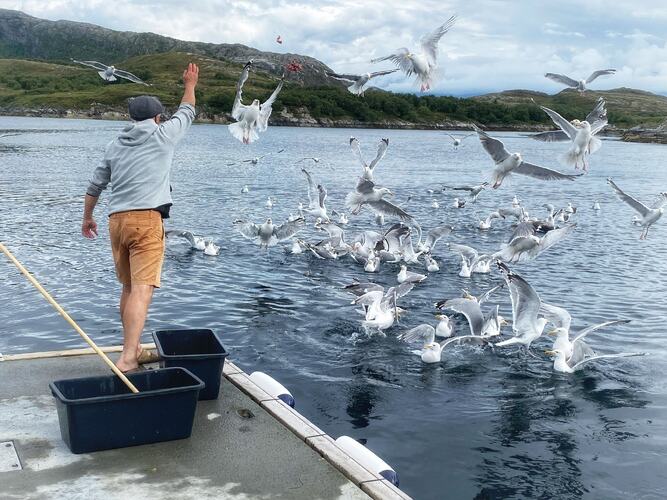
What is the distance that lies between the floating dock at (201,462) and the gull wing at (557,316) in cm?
660

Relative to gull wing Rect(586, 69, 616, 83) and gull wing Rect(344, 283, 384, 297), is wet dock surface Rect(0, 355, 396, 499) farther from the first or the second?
gull wing Rect(586, 69, 616, 83)

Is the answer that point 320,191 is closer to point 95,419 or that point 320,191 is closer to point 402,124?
point 95,419

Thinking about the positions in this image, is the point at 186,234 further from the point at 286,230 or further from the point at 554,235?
the point at 554,235

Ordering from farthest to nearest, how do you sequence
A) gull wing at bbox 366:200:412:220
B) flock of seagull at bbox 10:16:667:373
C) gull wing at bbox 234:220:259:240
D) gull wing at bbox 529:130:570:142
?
1. gull wing at bbox 234:220:259:240
2. gull wing at bbox 366:200:412:220
3. gull wing at bbox 529:130:570:142
4. flock of seagull at bbox 10:16:667:373

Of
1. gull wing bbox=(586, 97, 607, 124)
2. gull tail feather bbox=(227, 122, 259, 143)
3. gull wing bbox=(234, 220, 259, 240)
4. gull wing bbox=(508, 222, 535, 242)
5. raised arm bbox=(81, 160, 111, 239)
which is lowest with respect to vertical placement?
gull wing bbox=(234, 220, 259, 240)

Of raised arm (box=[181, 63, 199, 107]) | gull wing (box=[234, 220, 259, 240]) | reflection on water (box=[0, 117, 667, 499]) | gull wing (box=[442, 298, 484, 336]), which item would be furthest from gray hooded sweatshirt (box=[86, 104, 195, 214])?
gull wing (box=[234, 220, 259, 240])

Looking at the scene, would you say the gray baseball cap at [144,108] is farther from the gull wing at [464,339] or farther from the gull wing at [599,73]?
the gull wing at [599,73]

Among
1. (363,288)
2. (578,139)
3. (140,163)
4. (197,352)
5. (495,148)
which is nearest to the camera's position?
(140,163)

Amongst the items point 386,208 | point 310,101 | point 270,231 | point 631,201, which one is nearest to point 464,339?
point 386,208

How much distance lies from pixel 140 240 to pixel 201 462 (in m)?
2.01

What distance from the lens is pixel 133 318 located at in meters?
6.73

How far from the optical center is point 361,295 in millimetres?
13461

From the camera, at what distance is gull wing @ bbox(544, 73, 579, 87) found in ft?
48.0

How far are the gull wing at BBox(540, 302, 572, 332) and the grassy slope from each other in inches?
3459
